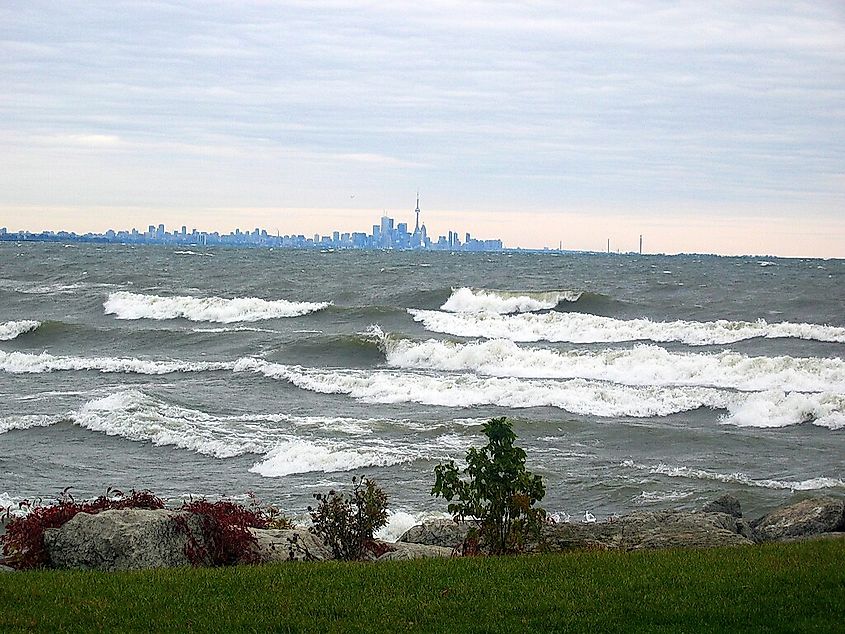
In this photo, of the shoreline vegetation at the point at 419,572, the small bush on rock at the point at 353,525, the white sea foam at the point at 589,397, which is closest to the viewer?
the shoreline vegetation at the point at 419,572

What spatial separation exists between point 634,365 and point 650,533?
22027 mm

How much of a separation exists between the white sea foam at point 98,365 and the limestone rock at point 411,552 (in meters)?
22.9

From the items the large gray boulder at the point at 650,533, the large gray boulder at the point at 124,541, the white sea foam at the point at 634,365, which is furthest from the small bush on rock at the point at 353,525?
the white sea foam at the point at 634,365

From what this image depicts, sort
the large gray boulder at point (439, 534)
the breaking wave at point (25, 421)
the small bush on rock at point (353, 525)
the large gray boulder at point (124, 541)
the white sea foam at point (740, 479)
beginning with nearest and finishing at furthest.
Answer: the large gray boulder at point (124, 541) → the small bush on rock at point (353, 525) → the large gray boulder at point (439, 534) → the white sea foam at point (740, 479) → the breaking wave at point (25, 421)

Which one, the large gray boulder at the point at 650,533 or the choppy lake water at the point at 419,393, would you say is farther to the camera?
the choppy lake water at the point at 419,393

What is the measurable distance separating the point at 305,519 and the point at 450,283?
5676cm

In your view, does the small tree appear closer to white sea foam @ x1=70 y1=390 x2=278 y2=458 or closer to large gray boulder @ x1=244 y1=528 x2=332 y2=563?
large gray boulder @ x1=244 y1=528 x2=332 y2=563

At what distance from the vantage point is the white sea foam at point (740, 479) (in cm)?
1772

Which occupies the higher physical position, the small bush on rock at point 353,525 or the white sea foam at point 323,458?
the small bush on rock at point 353,525

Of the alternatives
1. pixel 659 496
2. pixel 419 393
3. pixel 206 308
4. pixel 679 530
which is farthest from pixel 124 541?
pixel 206 308

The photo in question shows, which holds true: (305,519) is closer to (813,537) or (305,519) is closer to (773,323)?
(813,537)

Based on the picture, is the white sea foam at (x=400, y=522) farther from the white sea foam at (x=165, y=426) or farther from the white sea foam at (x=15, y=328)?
the white sea foam at (x=15, y=328)

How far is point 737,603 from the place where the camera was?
789 centimetres

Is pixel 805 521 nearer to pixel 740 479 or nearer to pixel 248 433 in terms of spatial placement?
pixel 740 479
